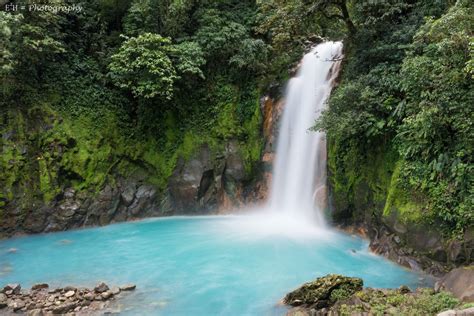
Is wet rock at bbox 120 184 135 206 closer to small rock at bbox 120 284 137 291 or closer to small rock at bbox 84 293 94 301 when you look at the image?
small rock at bbox 120 284 137 291

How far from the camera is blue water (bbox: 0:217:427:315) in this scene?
7.41 metres

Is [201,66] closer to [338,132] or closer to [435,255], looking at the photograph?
[338,132]

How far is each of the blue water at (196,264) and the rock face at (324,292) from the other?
0.48 metres

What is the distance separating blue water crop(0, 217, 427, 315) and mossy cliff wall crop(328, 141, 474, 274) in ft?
1.64

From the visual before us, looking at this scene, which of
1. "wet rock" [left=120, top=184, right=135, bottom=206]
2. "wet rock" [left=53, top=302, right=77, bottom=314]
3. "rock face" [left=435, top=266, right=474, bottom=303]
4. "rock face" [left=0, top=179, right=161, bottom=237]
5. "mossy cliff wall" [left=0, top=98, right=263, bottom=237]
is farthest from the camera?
"wet rock" [left=120, top=184, right=135, bottom=206]

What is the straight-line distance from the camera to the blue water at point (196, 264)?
24.3ft

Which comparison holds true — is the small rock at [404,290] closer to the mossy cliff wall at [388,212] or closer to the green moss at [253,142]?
the mossy cliff wall at [388,212]

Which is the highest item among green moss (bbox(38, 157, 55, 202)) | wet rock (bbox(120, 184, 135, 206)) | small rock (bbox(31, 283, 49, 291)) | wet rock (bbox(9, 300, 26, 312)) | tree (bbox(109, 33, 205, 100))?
tree (bbox(109, 33, 205, 100))

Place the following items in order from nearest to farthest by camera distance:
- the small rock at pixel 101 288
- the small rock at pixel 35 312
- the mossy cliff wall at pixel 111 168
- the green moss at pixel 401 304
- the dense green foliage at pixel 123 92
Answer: the green moss at pixel 401 304
the small rock at pixel 35 312
the small rock at pixel 101 288
the mossy cliff wall at pixel 111 168
the dense green foliage at pixel 123 92

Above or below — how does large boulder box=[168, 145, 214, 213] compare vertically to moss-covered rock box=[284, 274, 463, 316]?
above

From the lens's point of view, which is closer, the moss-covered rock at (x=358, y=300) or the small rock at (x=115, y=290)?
the moss-covered rock at (x=358, y=300)

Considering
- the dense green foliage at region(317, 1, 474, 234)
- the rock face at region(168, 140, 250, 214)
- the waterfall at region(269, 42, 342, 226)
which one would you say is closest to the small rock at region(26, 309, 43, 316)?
the dense green foliage at region(317, 1, 474, 234)

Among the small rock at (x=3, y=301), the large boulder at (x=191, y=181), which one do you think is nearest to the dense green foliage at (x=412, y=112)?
the large boulder at (x=191, y=181)

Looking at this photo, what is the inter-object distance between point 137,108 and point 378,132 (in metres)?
9.87
